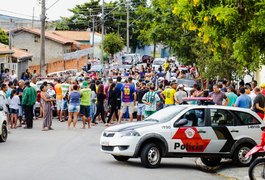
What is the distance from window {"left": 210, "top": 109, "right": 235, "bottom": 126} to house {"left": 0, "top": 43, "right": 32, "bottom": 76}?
3188 cm

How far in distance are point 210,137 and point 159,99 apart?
32.5ft

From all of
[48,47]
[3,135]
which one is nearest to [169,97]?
[3,135]

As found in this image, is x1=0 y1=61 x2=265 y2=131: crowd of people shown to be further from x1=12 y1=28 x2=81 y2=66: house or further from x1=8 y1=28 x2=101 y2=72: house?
x1=12 y1=28 x2=81 y2=66: house

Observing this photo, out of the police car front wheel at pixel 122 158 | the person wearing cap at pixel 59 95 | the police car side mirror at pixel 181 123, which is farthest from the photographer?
the person wearing cap at pixel 59 95

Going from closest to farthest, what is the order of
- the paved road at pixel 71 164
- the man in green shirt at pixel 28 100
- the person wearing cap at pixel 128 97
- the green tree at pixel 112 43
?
the paved road at pixel 71 164, the man in green shirt at pixel 28 100, the person wearing cap at pixel 128 97, the green tree at pixel 112 43

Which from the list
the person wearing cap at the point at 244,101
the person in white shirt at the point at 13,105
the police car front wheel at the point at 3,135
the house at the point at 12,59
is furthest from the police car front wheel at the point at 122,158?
the house at the point at 12,59

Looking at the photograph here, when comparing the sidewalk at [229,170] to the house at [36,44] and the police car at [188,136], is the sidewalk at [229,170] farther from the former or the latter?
the house at [36,44]

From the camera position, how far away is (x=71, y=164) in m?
16.6

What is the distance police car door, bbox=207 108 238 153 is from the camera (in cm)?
1683

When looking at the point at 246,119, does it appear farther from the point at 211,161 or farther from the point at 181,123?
the point at 181,123

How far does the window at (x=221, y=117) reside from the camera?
55.6 feet

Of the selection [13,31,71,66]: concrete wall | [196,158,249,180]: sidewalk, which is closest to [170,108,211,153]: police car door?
[196,158,249,180]: sidewalk

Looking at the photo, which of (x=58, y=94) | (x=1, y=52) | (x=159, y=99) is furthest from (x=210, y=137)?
(x=1, y=52)

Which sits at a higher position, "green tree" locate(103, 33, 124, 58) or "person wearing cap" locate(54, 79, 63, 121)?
"green tree" locate(103, 33, 124, 58)
